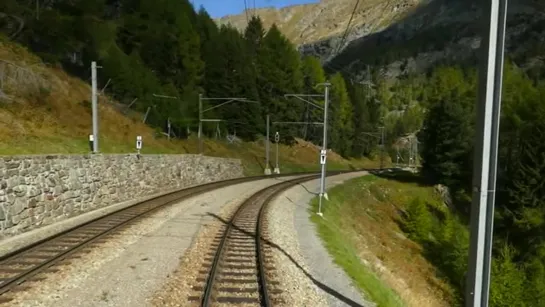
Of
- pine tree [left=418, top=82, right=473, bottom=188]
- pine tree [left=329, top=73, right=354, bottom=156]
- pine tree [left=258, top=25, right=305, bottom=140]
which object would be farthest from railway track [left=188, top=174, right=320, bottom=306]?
pine tree [left=329, top=73, right=354, bottom=156]

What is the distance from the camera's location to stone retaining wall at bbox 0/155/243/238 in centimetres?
1502

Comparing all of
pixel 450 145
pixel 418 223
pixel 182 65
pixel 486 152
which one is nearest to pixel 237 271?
pixel 486 152

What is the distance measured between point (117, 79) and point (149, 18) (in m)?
20.2

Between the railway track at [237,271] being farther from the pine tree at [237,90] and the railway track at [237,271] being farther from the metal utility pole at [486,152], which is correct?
the pine tree at [237,90]

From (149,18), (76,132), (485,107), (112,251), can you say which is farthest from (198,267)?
(149,18)

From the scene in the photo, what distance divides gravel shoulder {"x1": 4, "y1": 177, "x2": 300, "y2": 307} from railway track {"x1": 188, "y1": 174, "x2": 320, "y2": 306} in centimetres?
76

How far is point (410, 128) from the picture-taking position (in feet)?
544

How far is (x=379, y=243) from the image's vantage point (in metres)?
28.4

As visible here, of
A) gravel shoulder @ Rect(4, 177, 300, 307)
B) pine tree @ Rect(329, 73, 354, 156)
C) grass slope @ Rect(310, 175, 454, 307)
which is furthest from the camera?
pine tree @ Rect(329, 73, 354, 156)

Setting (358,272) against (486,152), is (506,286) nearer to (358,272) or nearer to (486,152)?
(358,272)

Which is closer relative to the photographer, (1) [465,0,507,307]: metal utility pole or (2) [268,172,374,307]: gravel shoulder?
(1) [465,0,507,307]: metal utility pole

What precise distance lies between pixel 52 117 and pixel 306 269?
1181 inches

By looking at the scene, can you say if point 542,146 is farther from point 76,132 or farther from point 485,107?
point 485,107

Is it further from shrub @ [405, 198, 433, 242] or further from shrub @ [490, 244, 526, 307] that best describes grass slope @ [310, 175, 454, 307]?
shrub @ [490, 244, 526, 307]
